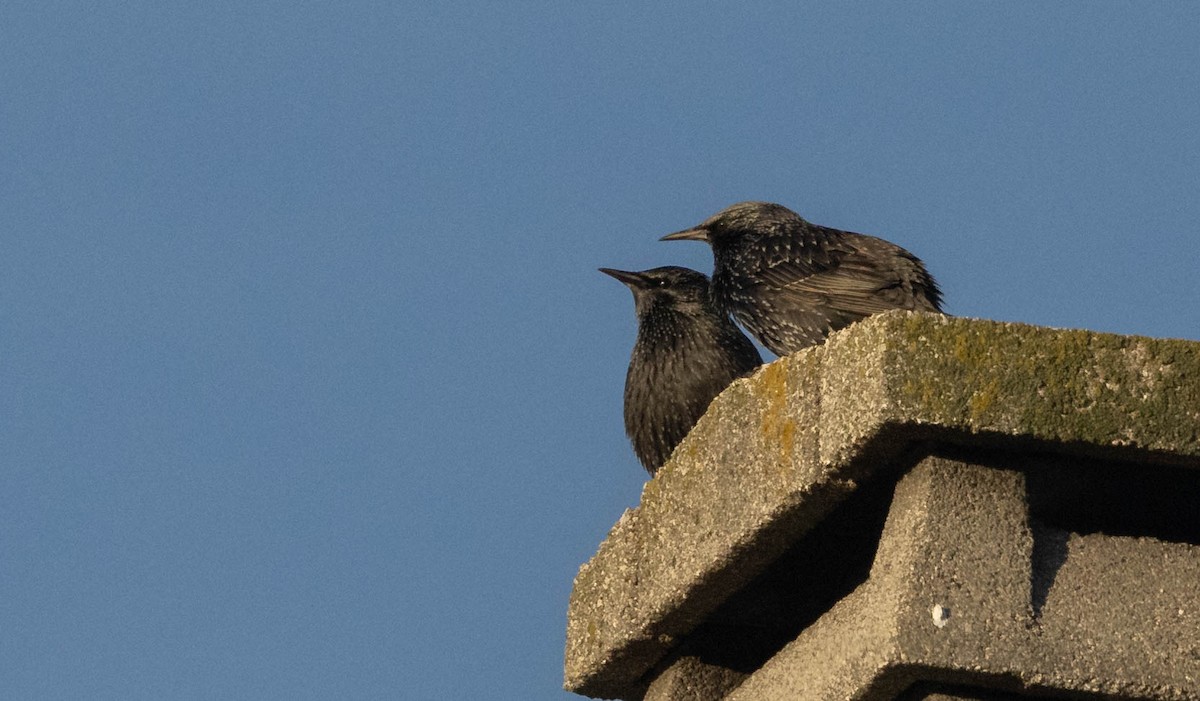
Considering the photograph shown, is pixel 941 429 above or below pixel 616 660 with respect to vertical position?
above

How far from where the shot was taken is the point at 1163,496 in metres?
4.33

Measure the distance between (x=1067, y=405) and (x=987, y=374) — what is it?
0.59 ft

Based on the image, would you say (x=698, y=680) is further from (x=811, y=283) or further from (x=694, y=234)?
(x=694, y=234)

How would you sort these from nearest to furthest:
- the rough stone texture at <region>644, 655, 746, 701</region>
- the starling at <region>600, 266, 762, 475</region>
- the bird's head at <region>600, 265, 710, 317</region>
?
1. the rough stone texture at <region>644, 655, 746, 701</region>
2. the starling at <region>600, 266, 762, 475</region>
3. the bird's head at <region>600, 265, 710, 317</region>

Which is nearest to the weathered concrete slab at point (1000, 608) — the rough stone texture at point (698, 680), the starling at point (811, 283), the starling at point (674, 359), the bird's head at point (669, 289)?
the rough stone texture at point (698, 680)

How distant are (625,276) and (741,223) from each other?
2.53 feet

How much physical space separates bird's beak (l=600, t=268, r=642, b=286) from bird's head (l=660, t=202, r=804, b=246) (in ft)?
0.91

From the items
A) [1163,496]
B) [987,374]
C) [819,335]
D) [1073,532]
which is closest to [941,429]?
[987,374]

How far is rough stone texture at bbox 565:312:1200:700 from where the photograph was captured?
151 inches

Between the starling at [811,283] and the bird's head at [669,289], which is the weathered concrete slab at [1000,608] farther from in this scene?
the bird's head at [669,289]

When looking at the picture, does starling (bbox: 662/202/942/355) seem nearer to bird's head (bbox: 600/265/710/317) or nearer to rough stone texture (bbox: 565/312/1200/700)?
bird's head (bbox: 600/265/710/317)

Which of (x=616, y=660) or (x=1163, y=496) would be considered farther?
(x=616, y=660)

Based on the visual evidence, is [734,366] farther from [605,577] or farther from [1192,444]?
[1192,444]

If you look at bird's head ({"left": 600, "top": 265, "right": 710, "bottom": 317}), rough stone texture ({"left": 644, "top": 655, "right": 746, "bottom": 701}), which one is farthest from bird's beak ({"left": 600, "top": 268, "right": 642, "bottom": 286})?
rough stone texture ({"left": 644, "top": 655, "right": 746, "bottom": 701})
